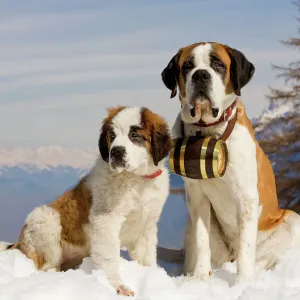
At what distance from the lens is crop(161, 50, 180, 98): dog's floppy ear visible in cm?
548

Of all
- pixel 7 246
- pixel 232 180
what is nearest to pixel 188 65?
pixel 232 180

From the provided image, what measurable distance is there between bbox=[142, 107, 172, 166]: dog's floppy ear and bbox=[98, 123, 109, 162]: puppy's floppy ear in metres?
0.37

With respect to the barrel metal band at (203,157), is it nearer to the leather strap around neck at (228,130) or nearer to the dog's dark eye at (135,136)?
the leather strap around neck at (228,130)

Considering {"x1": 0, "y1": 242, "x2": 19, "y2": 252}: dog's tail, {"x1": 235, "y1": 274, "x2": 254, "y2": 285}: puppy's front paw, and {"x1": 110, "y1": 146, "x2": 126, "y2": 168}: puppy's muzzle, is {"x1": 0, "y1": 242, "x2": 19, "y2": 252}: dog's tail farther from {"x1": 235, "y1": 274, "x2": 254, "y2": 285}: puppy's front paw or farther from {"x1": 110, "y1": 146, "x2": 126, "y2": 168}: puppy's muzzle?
{"x1": 235, "y1": 274, "x2": 254, "y2": 285}: puppy's front paw

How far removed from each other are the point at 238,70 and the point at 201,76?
1.37 ft

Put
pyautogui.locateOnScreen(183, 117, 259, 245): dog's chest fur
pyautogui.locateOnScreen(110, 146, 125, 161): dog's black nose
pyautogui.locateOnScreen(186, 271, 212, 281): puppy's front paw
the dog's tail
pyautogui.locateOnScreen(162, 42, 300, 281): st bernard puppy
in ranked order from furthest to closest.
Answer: the dog's tail → pyautogui.locateOnScreen(186, 271, 212, 281): puppy's front paw → pyautogui.locateOnScreen(183, 117, 259, 245): dog's chest fur → pyautogui.locateOnScreen(162, 42, 300, 281): st bernard puppy → pyautogui.locateOnScreen(110, 146, 125, 161): dog's black nose

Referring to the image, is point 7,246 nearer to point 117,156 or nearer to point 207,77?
point 117,156

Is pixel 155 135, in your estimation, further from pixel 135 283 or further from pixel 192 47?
pixel 135 283

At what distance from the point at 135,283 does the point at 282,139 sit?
11.9m

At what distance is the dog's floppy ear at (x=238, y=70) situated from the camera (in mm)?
5348

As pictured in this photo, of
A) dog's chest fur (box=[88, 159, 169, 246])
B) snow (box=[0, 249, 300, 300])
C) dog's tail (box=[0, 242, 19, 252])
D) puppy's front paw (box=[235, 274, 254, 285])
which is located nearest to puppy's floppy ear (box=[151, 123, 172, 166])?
dog's chest fur (box=[88, 159, 169, 246])

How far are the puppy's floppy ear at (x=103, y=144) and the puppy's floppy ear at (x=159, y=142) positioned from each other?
0.42 metres

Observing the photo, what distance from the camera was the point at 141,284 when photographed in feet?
17.3

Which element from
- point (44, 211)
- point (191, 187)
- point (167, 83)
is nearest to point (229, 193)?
point (191, 187)
